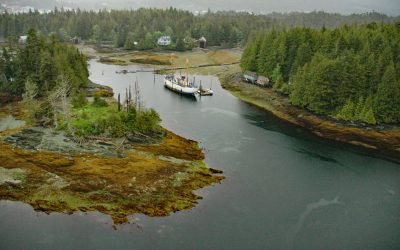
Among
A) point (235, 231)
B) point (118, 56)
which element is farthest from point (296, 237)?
point (118, 56)

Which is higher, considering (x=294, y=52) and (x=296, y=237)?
(x=294, y=52)

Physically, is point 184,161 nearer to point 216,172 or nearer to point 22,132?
point 216,172

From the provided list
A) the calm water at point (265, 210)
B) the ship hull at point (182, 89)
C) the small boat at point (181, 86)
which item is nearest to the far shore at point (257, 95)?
the calm water at point (265, 210)

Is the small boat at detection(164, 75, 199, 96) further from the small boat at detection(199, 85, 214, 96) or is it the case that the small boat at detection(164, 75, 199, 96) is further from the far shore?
the far shore

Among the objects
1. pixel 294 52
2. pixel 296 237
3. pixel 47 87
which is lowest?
pixel 296 237

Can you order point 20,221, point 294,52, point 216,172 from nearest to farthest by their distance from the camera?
point 20,221 → point 216,172 → point 294,52

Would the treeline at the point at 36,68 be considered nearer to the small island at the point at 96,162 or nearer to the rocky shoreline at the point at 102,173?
the small island at the point at 96,162

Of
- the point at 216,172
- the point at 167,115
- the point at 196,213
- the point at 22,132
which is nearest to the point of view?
the point at 196,213

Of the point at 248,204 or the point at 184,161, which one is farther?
the point at 184,161
